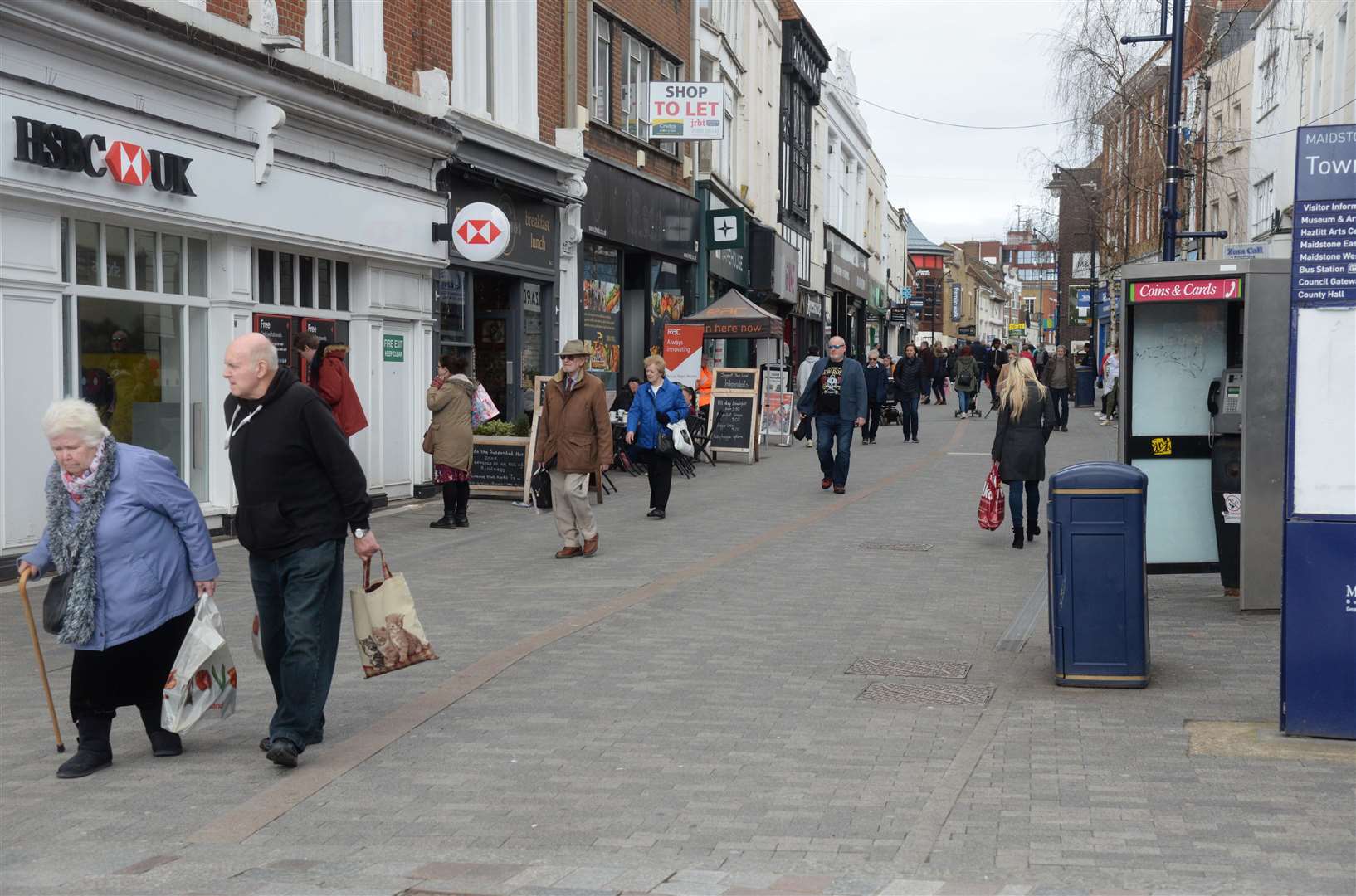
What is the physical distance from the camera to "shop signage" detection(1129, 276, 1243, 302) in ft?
29.4

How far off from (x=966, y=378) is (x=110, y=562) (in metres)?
29.1

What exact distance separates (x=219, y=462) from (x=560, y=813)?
8792 mm

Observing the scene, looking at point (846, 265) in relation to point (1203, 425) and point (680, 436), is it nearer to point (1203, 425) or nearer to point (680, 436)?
point (680, 436)

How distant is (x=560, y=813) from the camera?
5242 millimetres

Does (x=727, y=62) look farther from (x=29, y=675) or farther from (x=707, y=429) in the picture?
(x=29, y=675)

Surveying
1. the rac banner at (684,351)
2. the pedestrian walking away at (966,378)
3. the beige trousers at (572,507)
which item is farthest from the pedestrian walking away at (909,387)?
the beige trousers at (572,507)

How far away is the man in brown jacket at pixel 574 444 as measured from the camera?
1191 cm

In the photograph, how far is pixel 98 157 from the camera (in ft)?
36.3

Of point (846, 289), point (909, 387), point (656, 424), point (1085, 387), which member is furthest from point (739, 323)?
point (846, 289)

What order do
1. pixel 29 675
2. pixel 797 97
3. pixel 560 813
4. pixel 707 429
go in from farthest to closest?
pixel 797 97 → pixel 707 429 → pixel 29 675 → pixel 560 813

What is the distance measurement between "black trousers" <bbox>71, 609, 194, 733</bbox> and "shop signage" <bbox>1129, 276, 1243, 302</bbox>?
21.0 ft

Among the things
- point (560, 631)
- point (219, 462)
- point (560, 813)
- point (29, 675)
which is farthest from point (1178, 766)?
point (219, 462)

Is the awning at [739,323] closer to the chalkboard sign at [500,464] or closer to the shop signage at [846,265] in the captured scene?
the chalkboard sign at [500,464]

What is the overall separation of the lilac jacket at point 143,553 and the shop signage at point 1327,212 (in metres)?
4.68
